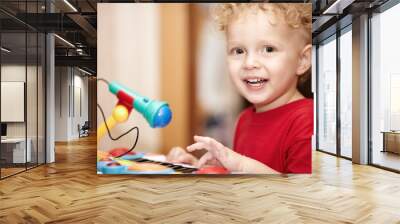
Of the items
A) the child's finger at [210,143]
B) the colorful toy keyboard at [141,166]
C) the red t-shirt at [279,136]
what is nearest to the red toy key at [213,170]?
the colorful toy keyboard at [141,166]

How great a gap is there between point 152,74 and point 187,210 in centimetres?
270

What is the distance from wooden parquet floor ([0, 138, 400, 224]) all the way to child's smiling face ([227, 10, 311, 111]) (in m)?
1.35

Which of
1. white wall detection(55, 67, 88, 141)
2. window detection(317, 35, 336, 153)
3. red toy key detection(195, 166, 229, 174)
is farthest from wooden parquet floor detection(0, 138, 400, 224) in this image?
white wall detection(55, 67, 88, 141)

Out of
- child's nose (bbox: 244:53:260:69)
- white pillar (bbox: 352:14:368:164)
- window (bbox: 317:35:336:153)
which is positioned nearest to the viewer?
child's nose (bbox: 244:53:260:69)

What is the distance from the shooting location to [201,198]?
4.88m

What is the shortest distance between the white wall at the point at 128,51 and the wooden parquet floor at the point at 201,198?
995mm

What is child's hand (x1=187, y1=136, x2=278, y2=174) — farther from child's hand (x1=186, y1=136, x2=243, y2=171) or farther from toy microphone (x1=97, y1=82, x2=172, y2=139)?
toy microphone (x1=97, y1=82, x2=172, y2=139)

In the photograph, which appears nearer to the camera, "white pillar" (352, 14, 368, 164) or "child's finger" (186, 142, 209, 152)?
"child's finger" (186, 142, 209, 152)

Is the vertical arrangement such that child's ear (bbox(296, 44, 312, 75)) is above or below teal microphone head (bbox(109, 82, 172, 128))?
above

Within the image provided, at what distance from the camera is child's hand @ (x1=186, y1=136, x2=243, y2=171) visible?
625 centimetres

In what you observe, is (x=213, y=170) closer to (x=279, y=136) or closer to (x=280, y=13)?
(x=279, y=136)

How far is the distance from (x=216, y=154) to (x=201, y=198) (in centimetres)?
146

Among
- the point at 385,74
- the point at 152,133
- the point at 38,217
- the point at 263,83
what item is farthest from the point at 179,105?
the point at 385,74

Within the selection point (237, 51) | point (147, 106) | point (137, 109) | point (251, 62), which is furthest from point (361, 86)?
point (137, 109)
